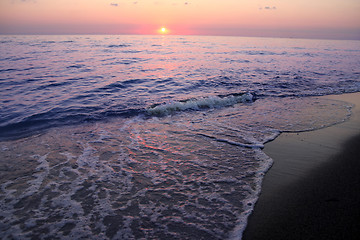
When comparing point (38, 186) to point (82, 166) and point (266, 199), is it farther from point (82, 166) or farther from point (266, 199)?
point (266, 199)

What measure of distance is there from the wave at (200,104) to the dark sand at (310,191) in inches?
178

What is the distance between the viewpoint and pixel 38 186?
425cm

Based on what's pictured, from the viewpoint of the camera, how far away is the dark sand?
312 cm

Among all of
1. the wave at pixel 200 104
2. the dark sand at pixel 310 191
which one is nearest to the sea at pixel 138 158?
the wave at pixel 200 104

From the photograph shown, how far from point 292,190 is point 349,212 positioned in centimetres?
87

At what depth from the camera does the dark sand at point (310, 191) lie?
3.12 metres

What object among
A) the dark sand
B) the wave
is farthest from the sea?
the dark sand

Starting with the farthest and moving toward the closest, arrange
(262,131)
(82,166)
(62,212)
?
(262,131)
(82,166)
(62,212)

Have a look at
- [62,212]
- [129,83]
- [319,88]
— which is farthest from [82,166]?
[319,88]

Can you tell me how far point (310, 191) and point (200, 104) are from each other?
696 centimetres

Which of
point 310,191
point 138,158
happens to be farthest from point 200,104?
point 310,191

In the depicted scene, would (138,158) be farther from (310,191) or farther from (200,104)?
(200,104)

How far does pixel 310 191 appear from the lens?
401 cm

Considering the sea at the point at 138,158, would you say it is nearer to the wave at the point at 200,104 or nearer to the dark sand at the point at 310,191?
the wave at the point at 200,104
